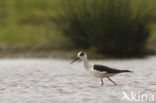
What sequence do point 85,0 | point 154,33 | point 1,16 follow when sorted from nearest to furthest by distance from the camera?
point 85,0, point 154,33, point 1,16

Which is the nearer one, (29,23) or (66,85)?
(66,85)

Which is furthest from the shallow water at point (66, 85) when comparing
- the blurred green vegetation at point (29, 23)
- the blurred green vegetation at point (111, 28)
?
the blurred green vegetation at point (29, 23)

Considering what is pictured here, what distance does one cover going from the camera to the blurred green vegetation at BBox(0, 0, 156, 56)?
85.8 ft

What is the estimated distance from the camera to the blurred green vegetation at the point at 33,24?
26.2 m

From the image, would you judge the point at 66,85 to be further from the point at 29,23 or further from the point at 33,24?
the point at 29,23

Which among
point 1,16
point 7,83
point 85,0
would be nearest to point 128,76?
point 7,83

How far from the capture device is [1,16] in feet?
113

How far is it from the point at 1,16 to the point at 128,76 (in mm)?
20547

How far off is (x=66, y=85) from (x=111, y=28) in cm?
1026

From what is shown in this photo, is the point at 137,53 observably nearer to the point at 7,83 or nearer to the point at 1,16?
the point at 7,83

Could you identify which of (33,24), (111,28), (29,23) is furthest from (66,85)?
(29,23)

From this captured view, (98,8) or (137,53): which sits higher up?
(98,8)

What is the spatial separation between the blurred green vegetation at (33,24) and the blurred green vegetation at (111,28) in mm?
364

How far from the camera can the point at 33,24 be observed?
31891mm
